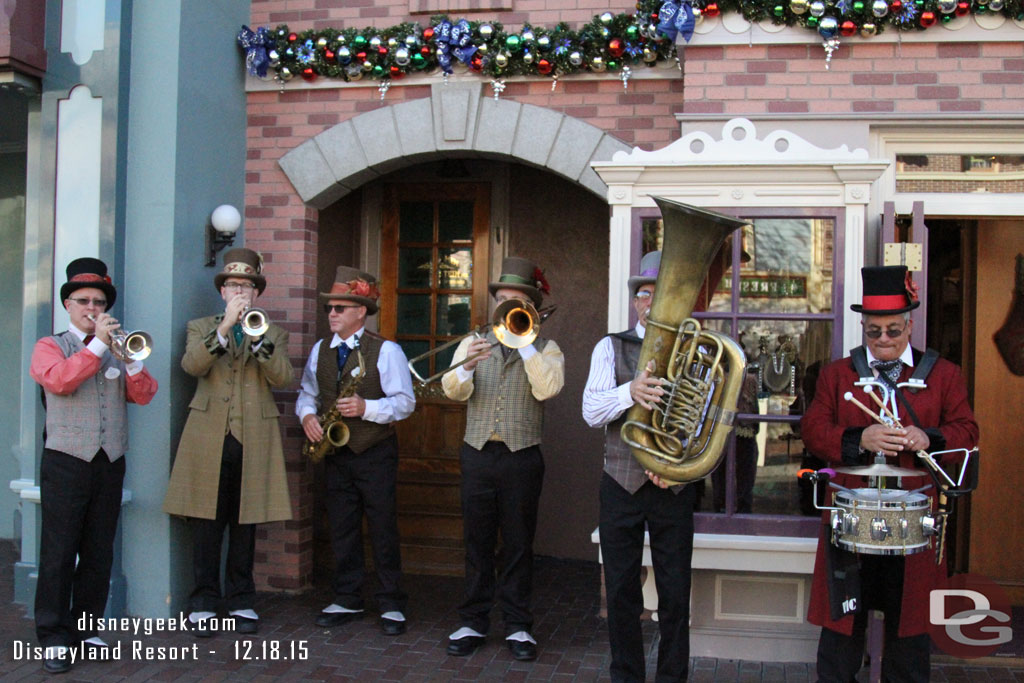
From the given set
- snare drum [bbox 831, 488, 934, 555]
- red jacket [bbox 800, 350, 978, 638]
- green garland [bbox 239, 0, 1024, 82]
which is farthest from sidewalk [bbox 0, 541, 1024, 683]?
green garland [bbox 239, 0, 1024, 82]

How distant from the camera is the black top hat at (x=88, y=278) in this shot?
15.4ft

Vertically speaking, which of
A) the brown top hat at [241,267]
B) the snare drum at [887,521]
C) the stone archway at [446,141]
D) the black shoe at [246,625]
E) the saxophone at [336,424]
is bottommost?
the black shoe at [246,625]

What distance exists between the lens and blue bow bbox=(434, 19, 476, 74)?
18.1ft

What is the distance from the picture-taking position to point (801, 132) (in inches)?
194

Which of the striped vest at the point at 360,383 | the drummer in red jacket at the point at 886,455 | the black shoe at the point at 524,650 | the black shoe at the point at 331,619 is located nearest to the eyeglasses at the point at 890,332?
the drummer in red jacket at the point at 886,455

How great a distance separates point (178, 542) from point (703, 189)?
11.2 ft

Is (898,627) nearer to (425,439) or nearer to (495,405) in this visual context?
(495,405)

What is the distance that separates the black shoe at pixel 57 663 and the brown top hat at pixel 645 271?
125 inches

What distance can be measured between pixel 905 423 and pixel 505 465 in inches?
73.4

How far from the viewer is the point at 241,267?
5.22 m

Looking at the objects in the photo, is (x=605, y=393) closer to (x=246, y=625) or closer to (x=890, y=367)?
(x=890, y=367)

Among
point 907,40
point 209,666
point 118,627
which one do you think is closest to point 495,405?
point 209,666

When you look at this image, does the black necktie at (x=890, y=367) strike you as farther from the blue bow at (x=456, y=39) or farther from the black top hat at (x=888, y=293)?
the blue bow at (x=456, y=39)

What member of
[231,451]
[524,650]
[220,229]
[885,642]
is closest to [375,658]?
[524,650]
